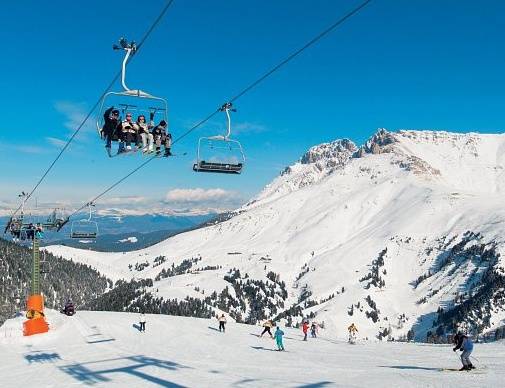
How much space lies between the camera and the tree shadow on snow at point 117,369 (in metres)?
30.0

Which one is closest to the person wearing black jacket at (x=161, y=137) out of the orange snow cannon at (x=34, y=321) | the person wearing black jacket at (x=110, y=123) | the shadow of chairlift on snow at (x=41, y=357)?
the person wearing black jacket at (x=110, y=123)

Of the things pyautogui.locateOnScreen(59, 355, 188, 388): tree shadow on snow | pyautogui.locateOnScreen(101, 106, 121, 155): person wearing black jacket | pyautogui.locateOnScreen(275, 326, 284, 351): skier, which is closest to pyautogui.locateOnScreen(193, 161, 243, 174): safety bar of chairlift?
pyautogui.locateOnScreen(101, 106, 121, 155): person wearing black jacket

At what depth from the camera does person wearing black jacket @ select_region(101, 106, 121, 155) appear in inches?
885

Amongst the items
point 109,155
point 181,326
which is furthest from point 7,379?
point 181,326

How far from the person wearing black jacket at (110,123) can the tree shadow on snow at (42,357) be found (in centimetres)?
2209

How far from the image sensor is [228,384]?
27.8 metres

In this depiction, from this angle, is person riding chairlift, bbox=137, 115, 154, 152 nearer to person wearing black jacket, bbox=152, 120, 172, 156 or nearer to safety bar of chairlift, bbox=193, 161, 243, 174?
person wearing black jacket, bbox=152, 120, 172, 156

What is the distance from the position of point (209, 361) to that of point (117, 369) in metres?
5.97

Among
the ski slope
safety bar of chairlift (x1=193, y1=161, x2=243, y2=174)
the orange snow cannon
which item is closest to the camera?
safety bar of chairlift (x1=193, y1=161, x2=243, y2=174)

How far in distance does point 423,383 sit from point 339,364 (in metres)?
8.42

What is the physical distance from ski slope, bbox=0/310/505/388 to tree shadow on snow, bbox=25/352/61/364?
73mm

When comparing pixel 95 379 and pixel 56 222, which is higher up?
pixel 56 222

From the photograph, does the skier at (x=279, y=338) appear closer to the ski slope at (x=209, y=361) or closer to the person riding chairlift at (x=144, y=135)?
the ski slope at (x=209, y=361)

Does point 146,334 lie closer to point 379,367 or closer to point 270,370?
point 270,370
